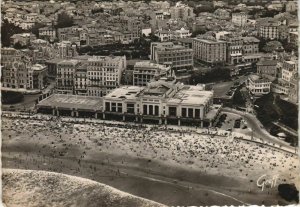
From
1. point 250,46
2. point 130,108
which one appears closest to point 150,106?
point 130,108

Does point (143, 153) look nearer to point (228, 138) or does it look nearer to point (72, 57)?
point (228, 138)

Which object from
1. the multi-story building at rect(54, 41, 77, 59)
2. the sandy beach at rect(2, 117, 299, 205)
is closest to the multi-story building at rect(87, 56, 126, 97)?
the sandy beach at rect(2, 117, 299, 205)

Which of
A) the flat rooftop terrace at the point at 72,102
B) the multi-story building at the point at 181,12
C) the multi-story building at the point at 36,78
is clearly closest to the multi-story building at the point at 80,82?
the flat rooftop terrace at the point at 72,102

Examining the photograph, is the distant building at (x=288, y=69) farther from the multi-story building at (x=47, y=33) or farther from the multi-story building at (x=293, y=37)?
the multi-story building at (x=47, y=33)

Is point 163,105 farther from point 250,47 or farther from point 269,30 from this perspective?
point 269,30

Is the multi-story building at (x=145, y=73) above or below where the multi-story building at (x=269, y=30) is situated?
below

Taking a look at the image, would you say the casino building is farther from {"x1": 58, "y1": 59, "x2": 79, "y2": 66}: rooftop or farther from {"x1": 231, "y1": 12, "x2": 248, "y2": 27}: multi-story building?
{"x1": 231, "y1": 12, "x2": 248, "y2": 27}: multi-story building
